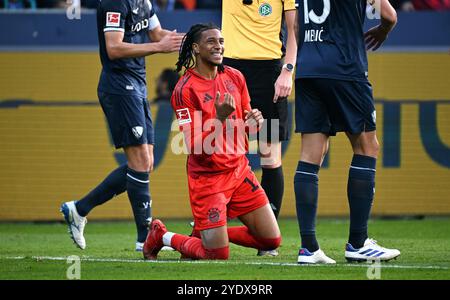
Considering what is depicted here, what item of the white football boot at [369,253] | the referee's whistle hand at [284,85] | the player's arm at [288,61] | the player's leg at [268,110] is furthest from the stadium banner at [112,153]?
the white football boot at [369,253]

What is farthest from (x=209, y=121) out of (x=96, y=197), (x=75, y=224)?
(x=75, y=224)

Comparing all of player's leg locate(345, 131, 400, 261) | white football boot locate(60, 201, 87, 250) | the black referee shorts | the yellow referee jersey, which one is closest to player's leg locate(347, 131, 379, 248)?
player's leg locate(345, 131, 400, 261)

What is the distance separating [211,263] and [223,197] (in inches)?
22.8

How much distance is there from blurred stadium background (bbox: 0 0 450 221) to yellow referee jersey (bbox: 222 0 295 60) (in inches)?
165

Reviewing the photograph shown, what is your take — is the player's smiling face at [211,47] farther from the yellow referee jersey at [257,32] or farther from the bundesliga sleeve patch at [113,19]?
the bundesliga sleeve patch at [113,19]

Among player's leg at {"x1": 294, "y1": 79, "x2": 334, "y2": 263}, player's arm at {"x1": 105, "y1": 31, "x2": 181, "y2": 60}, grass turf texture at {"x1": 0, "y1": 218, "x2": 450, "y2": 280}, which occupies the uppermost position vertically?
player's arm at {"x1": 105, "y1": 31, "x2": 181, "y2": 60}

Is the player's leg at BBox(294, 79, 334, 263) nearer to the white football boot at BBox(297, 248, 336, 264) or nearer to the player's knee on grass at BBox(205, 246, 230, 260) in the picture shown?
the white football boot at BBox(297, 248, 336, 264)

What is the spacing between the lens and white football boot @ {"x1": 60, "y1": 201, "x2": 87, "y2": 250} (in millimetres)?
9250

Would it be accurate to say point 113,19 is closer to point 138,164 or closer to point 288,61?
point 138,164

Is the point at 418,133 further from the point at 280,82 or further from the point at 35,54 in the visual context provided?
the point at 280,82

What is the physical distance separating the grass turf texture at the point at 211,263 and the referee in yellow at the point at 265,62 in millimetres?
751

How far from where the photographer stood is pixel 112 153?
12938mm
